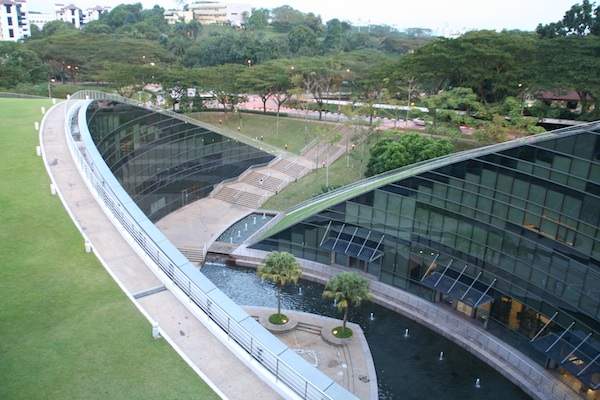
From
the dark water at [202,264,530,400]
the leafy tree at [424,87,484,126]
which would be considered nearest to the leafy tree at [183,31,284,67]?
the leafy tree at [424,87,484,126]

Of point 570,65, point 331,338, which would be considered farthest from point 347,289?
point 570,65

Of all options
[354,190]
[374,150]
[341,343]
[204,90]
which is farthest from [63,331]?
[204,90]

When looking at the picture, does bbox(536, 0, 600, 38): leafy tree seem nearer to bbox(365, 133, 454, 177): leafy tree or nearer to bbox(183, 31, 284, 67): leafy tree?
bbox(365, 133, 454, 177): leafy tree

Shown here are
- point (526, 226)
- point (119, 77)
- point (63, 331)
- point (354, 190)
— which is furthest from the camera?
point (119, 77)

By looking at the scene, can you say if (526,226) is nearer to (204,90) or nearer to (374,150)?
(374,150)

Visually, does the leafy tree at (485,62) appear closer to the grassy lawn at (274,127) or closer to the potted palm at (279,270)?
the grassy lawn at (274,127)
